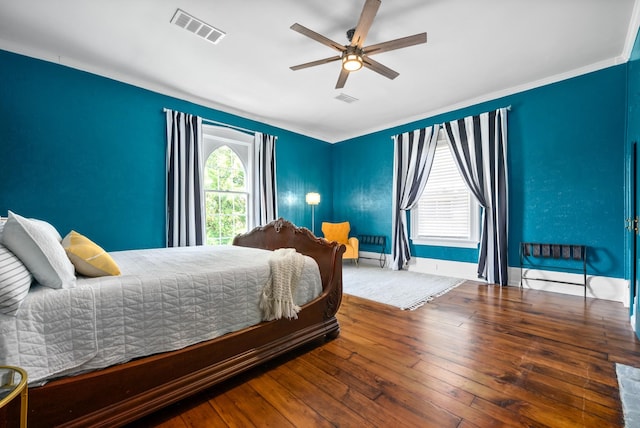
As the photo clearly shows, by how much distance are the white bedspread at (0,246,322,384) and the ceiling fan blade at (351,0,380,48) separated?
205cm

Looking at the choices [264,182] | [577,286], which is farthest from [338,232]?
[577,286]

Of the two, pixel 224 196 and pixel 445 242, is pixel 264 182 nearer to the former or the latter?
pixel 224 196

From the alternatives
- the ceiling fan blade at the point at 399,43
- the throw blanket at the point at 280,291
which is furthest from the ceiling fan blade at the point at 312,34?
the throw blanket at the point at 280,291

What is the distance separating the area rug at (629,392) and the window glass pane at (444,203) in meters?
2.82

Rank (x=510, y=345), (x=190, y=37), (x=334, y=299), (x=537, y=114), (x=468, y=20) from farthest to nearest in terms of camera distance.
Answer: (x=537, y=114) → (x=190, y=37) → (x=468, y=20) → (x=334, y=299) → (x=510, y=345)

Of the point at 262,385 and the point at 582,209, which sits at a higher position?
the point at 582,209

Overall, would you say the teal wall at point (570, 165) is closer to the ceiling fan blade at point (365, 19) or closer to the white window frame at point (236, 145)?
the ceiling fan blade at point (365, 19)

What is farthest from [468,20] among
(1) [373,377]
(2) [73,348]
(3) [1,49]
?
(3) [1,49]

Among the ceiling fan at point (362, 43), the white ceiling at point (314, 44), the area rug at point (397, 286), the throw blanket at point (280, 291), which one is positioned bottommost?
the area rug at point (397, 286)

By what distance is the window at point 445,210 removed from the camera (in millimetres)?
4562

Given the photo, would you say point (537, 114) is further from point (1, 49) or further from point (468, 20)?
point (1, 49)

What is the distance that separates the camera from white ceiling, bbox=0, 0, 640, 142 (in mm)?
2455

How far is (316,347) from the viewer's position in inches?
89.0

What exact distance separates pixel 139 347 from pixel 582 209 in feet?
16.1
